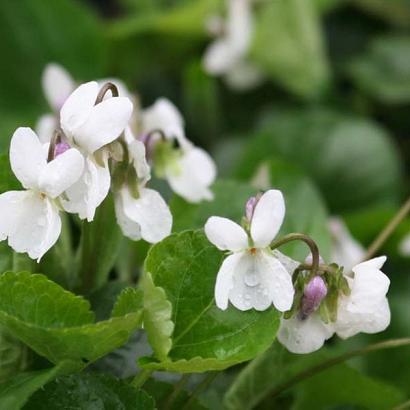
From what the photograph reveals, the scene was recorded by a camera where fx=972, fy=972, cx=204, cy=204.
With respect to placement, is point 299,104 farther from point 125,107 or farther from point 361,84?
point 125,107

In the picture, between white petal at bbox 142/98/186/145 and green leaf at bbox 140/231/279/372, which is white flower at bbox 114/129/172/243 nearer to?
green leaf at bbox 140/231/279/372


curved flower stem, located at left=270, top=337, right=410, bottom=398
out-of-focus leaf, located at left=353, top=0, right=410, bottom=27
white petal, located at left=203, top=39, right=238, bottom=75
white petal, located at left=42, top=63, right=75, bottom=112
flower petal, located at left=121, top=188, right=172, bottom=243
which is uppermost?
flower petal, located at left=121, top=188, right=172, bottom=243

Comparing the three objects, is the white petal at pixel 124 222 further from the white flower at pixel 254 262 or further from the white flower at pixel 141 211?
the white flower at pixel 254 262

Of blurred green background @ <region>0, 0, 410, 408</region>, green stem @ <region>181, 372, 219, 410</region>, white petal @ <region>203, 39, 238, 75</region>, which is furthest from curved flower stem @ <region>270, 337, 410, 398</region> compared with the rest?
white petal @ <region>203, 39, 238, 75</region>

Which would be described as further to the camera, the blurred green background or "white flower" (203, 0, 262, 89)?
"white flower" (203, 0, 262, 89)

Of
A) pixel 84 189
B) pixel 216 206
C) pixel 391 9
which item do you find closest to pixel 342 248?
pixel 216 206

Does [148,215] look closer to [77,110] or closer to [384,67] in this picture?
[77,110]
